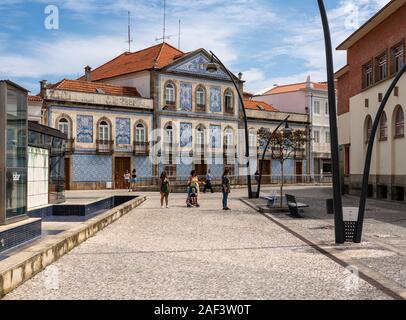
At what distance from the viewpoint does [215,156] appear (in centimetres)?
4725

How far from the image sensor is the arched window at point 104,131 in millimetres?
40938

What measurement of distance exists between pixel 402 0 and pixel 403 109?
169 inches

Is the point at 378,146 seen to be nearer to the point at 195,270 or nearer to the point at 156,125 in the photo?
the point at 195,270

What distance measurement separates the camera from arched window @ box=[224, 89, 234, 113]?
4850 centimetres

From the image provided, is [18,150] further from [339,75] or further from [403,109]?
[339,75]

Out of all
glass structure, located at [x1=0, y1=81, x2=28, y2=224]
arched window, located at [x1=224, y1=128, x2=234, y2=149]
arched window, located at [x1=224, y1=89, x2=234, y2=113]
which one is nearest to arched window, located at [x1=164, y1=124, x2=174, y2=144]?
arched window, located at [x1=224, y1=128, x2=234, y2=149]

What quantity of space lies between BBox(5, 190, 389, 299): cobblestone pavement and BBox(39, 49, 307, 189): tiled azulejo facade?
90.5ft

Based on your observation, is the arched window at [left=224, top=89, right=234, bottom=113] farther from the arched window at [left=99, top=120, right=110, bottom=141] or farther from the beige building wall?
the beige building wall

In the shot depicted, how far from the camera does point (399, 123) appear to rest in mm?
23641

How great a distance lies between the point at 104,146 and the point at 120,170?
227 centimetres

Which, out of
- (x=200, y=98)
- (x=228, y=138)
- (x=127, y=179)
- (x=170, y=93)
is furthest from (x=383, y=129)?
(x=228, y=138)

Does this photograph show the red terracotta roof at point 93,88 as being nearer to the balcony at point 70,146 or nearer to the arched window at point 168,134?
the arched window at point 168,134

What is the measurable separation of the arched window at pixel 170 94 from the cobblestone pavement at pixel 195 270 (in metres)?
32.0

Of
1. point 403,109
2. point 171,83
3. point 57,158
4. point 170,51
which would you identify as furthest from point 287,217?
point 170,51
